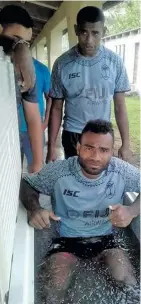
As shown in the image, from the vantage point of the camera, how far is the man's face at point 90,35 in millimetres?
2398

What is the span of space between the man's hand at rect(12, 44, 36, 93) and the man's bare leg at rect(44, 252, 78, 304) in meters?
0.89

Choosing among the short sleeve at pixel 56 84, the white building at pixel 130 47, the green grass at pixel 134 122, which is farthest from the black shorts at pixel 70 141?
the white building at pixel 130 47

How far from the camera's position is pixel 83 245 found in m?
1.98

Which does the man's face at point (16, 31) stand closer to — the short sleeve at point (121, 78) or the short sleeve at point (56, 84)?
the short sleeve at point (56, 84)

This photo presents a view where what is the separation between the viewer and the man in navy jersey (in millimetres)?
1812

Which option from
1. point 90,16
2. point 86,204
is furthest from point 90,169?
point 90,16

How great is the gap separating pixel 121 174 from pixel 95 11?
3.95ft

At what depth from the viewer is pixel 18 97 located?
1.95 metres

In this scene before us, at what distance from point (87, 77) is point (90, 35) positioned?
282 millimetres

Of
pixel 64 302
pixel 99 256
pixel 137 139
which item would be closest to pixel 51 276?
pixel 64 302

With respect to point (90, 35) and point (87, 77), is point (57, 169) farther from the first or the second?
point (90, 35)

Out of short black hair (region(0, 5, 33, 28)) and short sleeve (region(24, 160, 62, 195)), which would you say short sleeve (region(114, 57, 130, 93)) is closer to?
short black hair (region(0, 5, 33, 28))

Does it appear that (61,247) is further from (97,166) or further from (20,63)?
(20,63)

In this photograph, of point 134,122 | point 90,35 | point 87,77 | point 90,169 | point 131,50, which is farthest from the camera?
point 131,50
